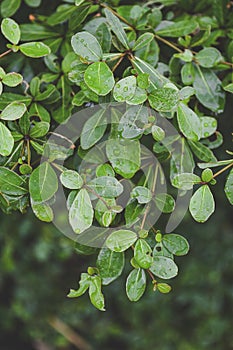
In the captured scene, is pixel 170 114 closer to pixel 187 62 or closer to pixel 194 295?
pixel 187 62

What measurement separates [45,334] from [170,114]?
1.66 metres

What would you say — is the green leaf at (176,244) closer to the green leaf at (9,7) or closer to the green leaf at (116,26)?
the green leaf at (116,26)

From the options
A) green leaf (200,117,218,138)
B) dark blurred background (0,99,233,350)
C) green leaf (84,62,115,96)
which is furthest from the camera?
dark blurred background (0,99,233,350)

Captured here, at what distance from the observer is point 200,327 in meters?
1.90

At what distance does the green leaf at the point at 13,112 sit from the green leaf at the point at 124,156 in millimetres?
112

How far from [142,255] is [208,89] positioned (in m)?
0.28

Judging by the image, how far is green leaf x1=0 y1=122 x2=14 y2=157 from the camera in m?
0.60

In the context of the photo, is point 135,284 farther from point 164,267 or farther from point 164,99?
point 164,99

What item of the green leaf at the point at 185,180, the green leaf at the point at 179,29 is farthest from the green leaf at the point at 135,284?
the green leaf at the point at 179,29

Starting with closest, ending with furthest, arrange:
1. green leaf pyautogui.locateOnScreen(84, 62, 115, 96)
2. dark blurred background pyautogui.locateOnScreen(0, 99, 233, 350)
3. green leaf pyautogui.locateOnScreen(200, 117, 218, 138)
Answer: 1. green leaf pyautogui.locateOnScreen(84, 62, 115, 96)
2. green leaf pyautogui.locateOnScreen(200, 117, 218, 138)
3. dark blurred background pyautogui.locateOnScreen(0, 99, 233, 350)

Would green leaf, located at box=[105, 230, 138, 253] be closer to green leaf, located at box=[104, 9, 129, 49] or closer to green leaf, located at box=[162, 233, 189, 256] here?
green leaf, located at box=[162, 233, 189, 256]

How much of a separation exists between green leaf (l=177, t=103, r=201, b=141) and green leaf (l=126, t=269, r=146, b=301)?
0.58 ft

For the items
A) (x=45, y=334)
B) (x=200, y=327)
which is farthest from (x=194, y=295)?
(x=45, y=334)

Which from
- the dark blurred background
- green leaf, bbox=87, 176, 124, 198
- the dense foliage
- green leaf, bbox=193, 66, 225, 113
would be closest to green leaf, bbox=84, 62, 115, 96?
the dense foliage
